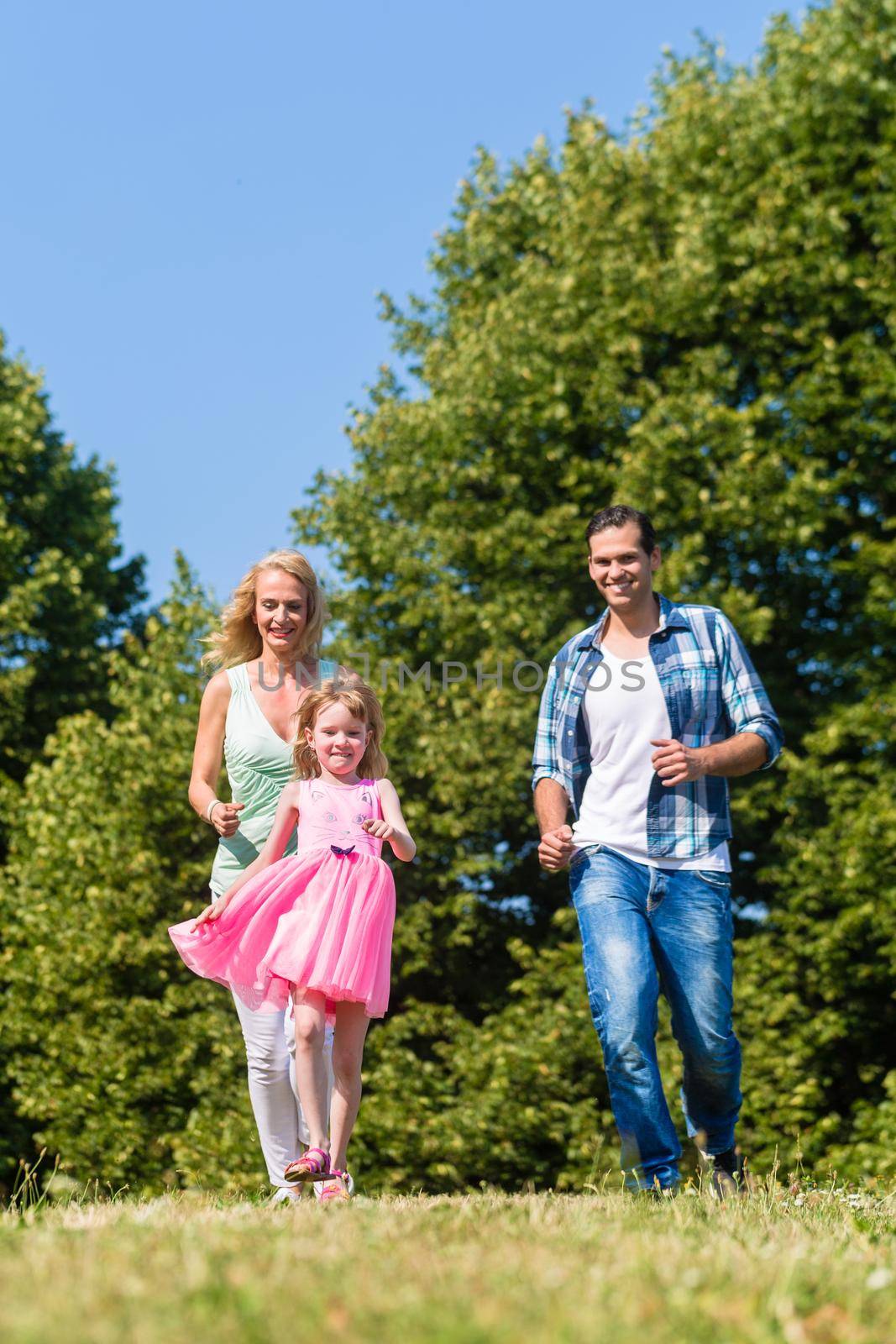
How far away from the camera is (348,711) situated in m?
5.29

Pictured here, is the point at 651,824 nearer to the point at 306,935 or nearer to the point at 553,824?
the point at 553,824

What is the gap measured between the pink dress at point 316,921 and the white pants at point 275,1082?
0.06m

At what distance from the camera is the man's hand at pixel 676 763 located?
4.88 m

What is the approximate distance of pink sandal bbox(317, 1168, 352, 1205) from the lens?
14.7ft

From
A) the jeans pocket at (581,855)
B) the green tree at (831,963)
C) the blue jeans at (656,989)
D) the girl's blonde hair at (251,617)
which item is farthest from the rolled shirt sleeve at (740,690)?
the green tree at (831,963)

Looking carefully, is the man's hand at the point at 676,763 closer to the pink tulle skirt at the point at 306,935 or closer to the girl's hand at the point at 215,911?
the pink tulle skirt at the point at 306,935

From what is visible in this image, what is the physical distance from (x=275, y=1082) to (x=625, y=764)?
1.85 metres

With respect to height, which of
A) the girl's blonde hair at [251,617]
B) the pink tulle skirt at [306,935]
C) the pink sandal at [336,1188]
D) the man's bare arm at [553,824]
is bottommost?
the pink sandal at [336,1188]

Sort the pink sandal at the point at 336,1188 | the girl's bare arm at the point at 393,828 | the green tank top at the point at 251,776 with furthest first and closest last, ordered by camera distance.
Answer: the green tank top at the point at 251,776, the girl's bare arm at the point at 393,828, the pink sandal at the point at 336,1188

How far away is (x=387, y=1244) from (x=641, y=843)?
2.48 m

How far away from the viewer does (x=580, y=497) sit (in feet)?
55.0

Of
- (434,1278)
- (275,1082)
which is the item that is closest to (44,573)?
(275,1082)

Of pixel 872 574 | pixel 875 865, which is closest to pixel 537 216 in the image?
pixel 872 574

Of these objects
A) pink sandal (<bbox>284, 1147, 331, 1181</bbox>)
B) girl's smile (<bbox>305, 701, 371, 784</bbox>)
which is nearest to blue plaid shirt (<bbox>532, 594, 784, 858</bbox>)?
girl's smile (<bbox>305, 701, 371, 784</bbox>)
